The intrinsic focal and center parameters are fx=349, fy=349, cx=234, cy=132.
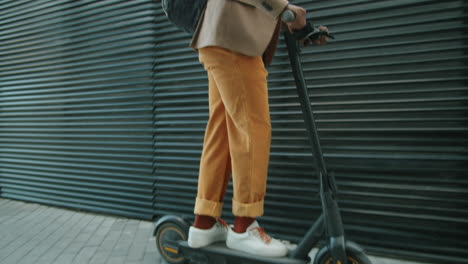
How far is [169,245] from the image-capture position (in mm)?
2201

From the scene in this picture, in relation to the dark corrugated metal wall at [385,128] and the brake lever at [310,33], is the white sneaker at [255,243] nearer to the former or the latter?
the dark corrugated metal wall at [385,128]

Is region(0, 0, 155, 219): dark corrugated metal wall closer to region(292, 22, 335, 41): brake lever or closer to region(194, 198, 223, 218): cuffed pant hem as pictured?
region(194, 198, 223, 218): cuffed pant hem

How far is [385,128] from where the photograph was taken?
225 centimetres

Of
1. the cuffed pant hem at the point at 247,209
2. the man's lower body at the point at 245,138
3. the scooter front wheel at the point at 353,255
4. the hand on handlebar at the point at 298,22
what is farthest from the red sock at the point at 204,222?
the hand on handlebar at the point at 298,22

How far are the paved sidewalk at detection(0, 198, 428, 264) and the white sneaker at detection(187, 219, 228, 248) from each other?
1.62 ft

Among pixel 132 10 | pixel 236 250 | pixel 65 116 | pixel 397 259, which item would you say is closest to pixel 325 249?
pixel 236 250

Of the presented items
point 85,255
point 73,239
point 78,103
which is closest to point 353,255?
point 85,255

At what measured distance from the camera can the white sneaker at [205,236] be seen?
1.96m

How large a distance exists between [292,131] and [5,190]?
3.83 meters

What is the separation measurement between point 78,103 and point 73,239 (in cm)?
146

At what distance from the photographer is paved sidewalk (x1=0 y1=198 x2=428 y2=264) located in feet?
7.89

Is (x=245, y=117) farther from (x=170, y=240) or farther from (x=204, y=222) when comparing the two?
(x=170, y=240)

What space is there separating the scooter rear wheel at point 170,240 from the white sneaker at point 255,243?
0.41 meters

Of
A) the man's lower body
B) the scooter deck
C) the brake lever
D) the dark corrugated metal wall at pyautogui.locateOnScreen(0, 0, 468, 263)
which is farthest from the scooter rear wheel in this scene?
the brake lever
